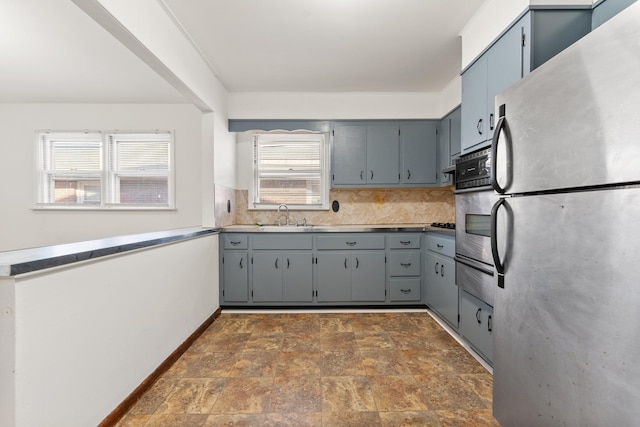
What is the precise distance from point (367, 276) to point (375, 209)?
100 cm

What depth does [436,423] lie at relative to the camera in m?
1.65

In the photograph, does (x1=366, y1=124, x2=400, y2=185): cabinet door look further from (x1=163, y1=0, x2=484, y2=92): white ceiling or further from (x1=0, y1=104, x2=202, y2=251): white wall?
(x1=0, y1=104, x2=202, y2=251): white wall

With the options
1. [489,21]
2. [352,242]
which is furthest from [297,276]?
[489,21]

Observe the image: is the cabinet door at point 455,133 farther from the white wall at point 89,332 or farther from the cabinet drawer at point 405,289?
the white wall at point 89,332

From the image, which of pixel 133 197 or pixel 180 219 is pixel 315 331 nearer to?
pixel 180 219

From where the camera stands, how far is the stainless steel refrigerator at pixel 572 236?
32.3 inches

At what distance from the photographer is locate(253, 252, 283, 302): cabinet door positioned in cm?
340

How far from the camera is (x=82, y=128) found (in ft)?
13.3

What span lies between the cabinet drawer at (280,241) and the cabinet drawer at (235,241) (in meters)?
0.12

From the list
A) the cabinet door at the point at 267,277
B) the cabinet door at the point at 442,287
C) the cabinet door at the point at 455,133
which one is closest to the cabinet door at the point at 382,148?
the cabinet door at the point at 455,133

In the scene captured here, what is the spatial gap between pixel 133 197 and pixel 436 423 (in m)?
4.15

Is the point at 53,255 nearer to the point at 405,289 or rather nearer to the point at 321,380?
the point at 321,380

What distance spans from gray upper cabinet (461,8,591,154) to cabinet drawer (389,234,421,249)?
4.39 ft

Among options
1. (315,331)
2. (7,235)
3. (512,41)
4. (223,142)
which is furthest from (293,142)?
(7,235)
